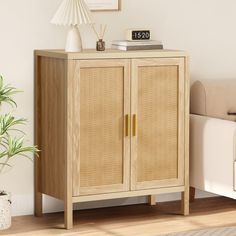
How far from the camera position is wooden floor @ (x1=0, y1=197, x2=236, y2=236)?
4.69 meters

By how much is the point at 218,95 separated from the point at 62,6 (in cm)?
126

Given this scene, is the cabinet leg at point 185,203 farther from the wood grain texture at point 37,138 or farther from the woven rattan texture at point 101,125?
the wood grain texture at point 37,138

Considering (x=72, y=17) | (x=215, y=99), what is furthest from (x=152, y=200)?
(x=72, y=17)

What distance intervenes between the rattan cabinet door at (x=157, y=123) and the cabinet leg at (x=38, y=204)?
0.61 metres

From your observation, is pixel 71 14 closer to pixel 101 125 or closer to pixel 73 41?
pixel 73 41

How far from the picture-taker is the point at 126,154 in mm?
4844

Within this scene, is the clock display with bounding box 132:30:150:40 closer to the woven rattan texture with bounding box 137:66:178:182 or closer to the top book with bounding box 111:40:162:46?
the top book with bounding box 111:40:162:46

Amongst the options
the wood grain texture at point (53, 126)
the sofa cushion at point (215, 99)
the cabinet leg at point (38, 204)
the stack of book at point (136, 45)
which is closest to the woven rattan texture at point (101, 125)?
the wood grain texture at point (53, 126)

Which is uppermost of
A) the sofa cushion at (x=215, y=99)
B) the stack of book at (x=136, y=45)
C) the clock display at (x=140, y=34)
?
the clock display at (x=140, y=34)

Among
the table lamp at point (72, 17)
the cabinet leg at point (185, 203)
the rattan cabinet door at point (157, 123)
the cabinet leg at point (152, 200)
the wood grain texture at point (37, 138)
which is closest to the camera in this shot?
the table lamp at point (72, 17)

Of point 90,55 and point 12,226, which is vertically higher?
point 90,55

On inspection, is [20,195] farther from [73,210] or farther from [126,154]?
[126,154]

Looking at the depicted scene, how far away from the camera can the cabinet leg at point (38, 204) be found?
503 centimetres

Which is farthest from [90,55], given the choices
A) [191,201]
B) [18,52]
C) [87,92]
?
[191,201]
